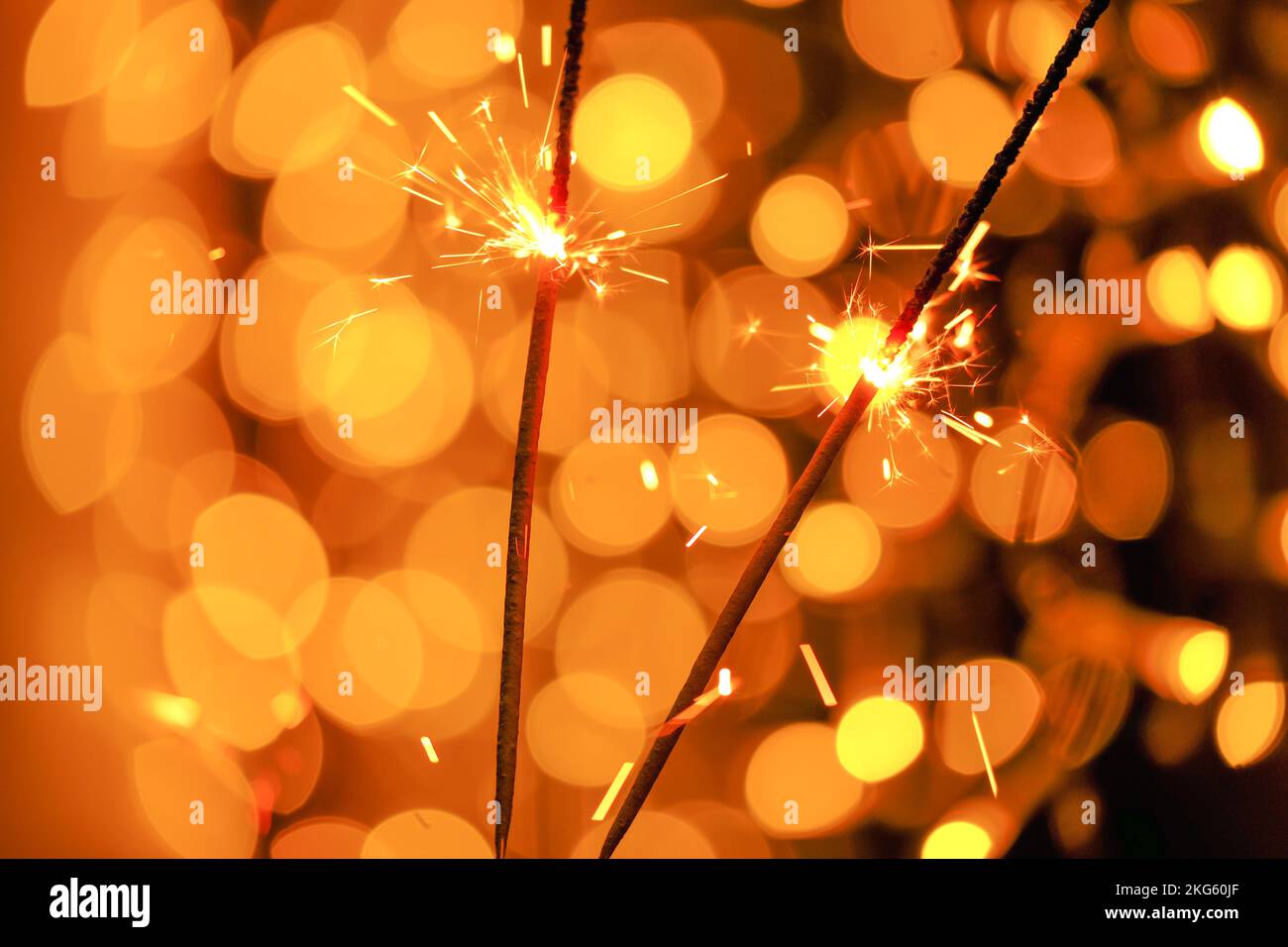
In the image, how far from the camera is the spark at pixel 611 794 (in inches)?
41.2

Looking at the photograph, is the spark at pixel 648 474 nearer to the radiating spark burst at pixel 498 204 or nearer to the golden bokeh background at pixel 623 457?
the golden bokeh background at pixel 623 457

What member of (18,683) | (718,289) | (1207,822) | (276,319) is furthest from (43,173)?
(1207,822)

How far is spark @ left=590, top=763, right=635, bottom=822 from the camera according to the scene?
41.2 inches

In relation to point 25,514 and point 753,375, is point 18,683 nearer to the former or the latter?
point 25,514

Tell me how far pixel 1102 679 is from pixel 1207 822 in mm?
236

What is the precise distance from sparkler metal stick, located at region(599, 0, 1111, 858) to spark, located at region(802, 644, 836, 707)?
163mm

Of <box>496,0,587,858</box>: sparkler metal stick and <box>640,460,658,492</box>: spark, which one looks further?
<box>640,460,658,492</box>: spark

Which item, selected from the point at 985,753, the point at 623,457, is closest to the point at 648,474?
the point at 623,457

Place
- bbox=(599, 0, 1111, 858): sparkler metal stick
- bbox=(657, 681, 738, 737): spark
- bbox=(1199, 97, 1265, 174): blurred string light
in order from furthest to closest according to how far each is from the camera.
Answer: bbox=(1199, 97, 1265, 174): blurred string light → bbox=(657, 681, 738, 737): spark → bbox=(599, 0, 1111, 858): sparkler metal stick

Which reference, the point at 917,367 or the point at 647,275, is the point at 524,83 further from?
the point at 917,367

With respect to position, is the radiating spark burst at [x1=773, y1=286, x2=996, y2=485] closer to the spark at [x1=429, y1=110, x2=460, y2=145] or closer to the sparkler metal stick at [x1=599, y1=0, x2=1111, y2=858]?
the sparkler metal stick at [x1=599, y1=0, x2=1111, y2=858]

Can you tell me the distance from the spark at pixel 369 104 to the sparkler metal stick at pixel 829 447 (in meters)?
0.70

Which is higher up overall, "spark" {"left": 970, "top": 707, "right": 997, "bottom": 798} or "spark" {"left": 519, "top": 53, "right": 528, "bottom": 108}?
"spark" {"left": 519, "top": 53, "right": 528, "bottom": 108}

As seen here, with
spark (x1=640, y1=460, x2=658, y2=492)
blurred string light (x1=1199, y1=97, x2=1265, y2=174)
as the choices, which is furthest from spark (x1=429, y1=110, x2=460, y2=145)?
blurred string light (x1=1199, y1=97, x2=1265, y2=174)
